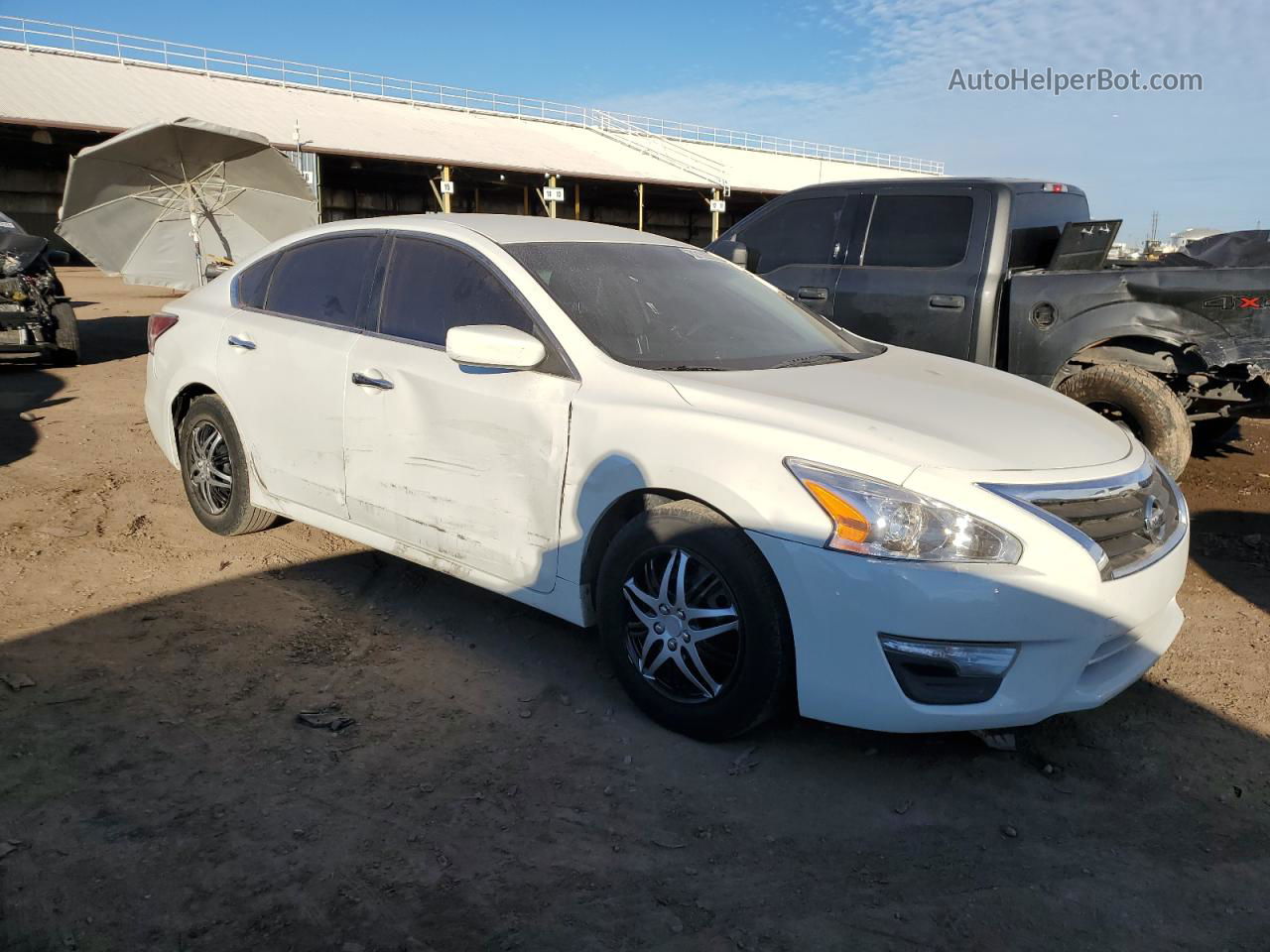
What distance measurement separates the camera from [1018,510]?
2674 millimetres

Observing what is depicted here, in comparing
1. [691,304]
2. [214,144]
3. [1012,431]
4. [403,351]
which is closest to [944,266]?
[691,304]

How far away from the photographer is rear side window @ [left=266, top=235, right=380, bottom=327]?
165 inches

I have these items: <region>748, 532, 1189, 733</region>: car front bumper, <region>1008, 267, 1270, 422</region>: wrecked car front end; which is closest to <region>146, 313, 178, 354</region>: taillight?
<region>748, 532, 1189, 733</region>: car front bumper

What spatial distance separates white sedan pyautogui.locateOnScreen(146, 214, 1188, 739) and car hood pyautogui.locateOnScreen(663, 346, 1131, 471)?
1 centimetres

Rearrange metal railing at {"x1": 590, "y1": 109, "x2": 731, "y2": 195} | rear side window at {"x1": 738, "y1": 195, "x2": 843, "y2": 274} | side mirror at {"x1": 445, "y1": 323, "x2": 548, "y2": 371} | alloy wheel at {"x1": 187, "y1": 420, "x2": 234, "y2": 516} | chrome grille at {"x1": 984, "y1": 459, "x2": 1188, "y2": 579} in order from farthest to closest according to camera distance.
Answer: metal railing at {"x1": 590, "y1": 109, "x2": 731, "y2": 195} → rear side window at {"x1": 738, "y1": 195, "x2": 843, "y2": 274} → alloy wheel at {"x1": 187, "y1": 420, "x2": 234, "y2": 516} → side mirror at {"x1": 445, "y1": 323, "x2": 548, "y2": 371} → chrome grille at {"x1": 984, "y1": 459, "x2": 1188, "y2": 579}

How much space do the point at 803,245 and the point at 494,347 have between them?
13.8ft

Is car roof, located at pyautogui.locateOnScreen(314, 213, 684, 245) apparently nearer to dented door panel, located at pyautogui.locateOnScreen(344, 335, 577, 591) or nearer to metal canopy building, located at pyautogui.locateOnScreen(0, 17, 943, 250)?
dented door panel, located at pyautogui.locateOnScreen(344, 335, 577, 591)

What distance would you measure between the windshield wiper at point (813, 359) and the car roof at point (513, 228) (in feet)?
3.09

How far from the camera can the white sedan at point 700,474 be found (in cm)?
268

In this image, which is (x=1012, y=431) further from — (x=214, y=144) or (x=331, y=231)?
(x=214, y=144)

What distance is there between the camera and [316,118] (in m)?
32.5

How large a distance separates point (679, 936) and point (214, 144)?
40.9 feet

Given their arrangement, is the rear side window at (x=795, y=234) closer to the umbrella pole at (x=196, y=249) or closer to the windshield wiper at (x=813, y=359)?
the windshield wiper at (x=813, y=359)

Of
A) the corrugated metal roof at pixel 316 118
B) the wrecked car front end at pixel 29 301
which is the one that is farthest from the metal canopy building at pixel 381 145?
the wrecked car front end at pixel 29 301
